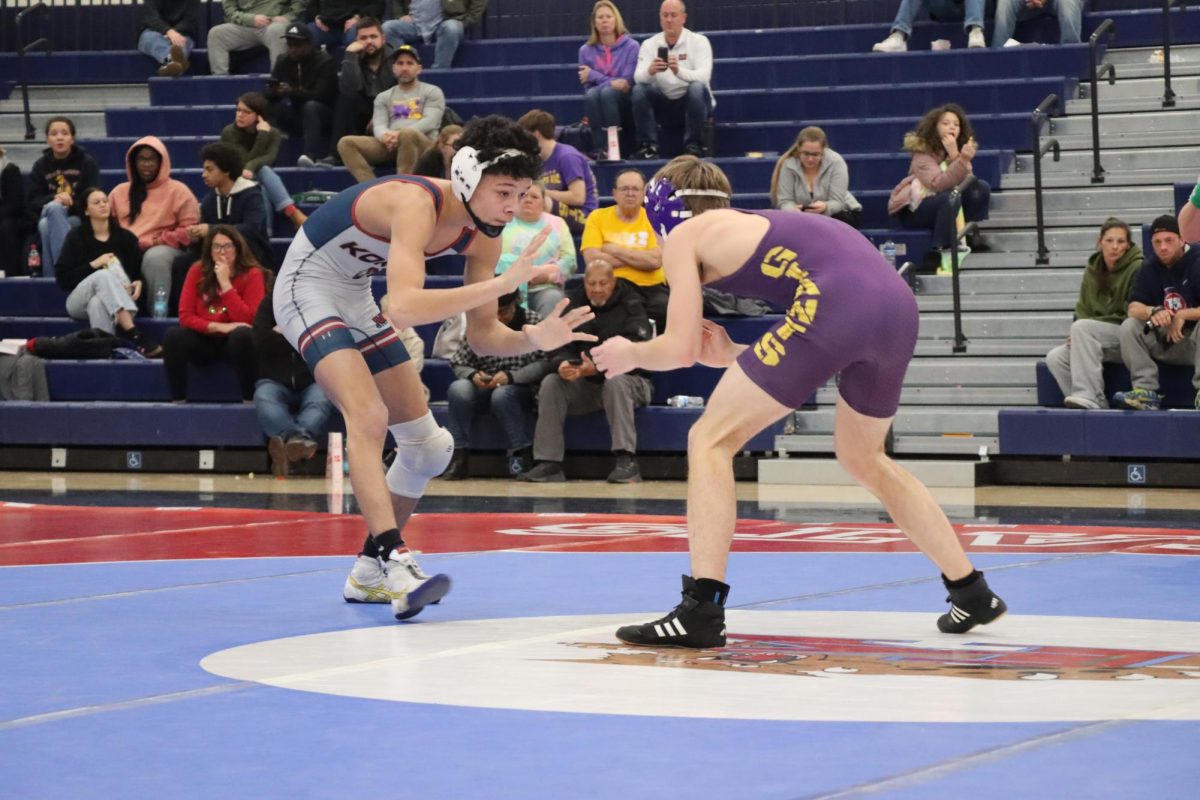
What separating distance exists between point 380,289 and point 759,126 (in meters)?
3.14

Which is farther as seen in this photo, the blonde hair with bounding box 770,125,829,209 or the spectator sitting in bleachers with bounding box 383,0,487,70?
the spectator sitting in bleachers with bounding box 383,0,487,70

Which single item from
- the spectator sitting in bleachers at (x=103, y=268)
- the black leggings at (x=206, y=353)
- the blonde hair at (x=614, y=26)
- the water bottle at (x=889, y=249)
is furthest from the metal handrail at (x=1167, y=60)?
the spectator sitting in bleachers at (x=103, y=268)

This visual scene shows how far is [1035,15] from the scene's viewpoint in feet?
45.5

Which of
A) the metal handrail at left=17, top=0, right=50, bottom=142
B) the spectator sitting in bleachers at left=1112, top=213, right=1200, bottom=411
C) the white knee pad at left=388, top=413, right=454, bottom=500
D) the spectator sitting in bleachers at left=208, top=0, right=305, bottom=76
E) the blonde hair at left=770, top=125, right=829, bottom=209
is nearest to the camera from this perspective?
the white knee pad at left=388, top=413, right=454, bottom=500

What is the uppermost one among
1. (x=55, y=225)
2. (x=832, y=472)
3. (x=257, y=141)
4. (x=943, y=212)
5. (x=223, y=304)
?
(x=257, y=141)

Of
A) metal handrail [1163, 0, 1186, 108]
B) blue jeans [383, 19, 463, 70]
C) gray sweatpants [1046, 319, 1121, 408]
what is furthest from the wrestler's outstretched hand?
blue jeans [383, 19, 463, 70]

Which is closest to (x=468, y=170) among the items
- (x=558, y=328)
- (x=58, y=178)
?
(x=558, y=328)

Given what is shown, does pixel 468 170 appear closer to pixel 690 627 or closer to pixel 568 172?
pixel 690 627

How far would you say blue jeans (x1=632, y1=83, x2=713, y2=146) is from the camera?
13078 mm

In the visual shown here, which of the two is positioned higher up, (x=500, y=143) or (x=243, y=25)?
(x=243, y=25)

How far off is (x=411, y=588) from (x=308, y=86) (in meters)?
9.83

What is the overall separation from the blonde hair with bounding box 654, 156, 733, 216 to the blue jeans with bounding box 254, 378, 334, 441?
264 inches

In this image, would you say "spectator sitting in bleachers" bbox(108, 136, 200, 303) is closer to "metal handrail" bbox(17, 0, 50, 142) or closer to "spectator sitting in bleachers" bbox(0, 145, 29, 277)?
"spectator sitting in bleachers" bbox(0, 145, 29, 277)

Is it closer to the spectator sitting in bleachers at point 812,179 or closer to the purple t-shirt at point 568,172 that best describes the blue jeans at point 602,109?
the purple t-shirt at point 568,172
